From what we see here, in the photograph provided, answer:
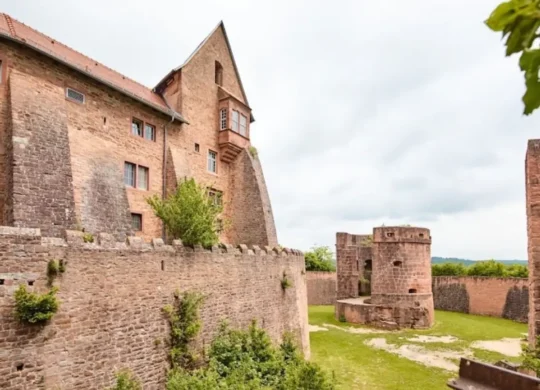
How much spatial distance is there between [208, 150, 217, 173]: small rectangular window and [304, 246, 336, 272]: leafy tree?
1206 inches

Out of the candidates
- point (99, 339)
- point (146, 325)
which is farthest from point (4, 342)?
point (146, 325)

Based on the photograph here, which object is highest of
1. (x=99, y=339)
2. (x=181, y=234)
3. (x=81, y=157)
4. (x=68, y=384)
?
(x=81, y=157)

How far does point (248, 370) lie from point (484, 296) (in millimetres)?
33132

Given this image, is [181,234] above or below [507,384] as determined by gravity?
above

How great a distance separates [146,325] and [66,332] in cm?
244

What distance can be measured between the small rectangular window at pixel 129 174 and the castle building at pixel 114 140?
0.05 metres

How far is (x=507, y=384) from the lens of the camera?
4.45 m

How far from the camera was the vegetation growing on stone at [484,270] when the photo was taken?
126 feet

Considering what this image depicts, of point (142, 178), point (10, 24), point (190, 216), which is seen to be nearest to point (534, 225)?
point (190, 216)

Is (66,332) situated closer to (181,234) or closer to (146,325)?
(146,325)

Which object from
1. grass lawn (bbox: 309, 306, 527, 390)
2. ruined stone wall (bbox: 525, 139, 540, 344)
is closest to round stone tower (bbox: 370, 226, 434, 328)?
grass lawn (bbox: 309, 306, 527, 390)

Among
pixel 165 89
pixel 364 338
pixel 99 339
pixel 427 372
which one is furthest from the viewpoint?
pixel 364 338

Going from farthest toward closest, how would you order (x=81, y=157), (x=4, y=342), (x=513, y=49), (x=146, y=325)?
(x=81, y=157)
(x=146, y=325)
(x=4, y=342)
(x=513, y=49)

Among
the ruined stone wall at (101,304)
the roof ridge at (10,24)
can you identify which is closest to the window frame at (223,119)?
the ruined stone wall at (101,304)
